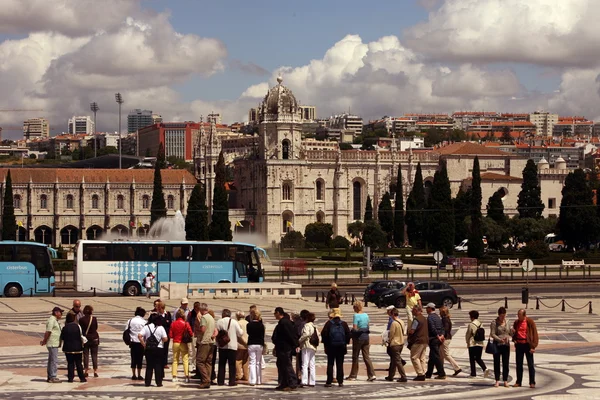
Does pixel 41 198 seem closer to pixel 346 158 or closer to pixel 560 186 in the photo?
pixel 346 158

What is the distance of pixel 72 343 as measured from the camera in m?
20.9

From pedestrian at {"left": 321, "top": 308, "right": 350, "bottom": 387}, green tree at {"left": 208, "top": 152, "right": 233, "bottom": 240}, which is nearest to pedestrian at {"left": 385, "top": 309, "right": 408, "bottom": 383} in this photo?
pedestrian at {"left": 321, "top": 308, "right": 350, "bottom": 387}

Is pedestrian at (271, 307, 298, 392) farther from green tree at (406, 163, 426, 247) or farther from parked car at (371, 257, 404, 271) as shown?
green tree at (406, 163, 426, 247)

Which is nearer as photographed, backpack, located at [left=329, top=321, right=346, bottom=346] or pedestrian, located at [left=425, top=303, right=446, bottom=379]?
backpack, located at [left=329, top=321, right=346, bottom=346]

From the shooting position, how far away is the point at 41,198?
115000 mm

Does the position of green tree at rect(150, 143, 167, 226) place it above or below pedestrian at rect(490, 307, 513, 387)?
above

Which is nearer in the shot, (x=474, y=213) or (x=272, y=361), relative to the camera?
(x=272, y=361)

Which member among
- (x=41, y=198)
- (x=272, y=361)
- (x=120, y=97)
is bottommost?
(x=272, y=361)

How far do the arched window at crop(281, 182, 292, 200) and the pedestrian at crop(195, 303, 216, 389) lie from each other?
95550mm

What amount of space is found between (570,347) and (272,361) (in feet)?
25.4

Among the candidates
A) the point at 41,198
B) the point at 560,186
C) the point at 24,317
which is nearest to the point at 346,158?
the point at 560,186

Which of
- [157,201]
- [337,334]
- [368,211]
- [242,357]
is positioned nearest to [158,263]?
[242,357]

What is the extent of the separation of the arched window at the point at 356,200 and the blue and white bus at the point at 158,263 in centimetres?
7346

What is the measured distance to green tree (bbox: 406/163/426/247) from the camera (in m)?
104
